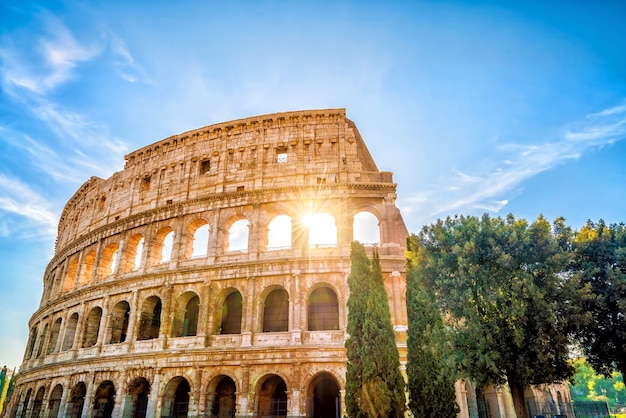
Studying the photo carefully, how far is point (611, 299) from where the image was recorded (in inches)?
539

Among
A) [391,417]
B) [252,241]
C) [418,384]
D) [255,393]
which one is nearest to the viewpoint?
[391,417]

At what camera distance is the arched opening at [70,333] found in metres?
25.0

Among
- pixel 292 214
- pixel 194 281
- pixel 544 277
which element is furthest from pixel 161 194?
pixel 544 277

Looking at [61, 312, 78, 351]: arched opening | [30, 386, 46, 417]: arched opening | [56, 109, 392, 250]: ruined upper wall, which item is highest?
[56, 109, 392, 250]: ruined upper wall

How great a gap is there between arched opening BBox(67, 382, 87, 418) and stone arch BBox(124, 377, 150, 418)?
12.3ft

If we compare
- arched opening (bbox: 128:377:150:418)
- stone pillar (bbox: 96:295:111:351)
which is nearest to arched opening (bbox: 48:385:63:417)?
stone pillar (bbox: 96:295:111:351)

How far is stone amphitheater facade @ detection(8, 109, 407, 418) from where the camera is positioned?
1933 cm

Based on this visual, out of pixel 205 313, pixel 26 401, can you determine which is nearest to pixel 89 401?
pixel 205 313

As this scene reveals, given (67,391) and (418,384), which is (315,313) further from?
(67,391)

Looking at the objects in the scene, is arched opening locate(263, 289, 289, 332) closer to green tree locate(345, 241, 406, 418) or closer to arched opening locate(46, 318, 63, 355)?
green tree locate(345, 241, 406, 418)

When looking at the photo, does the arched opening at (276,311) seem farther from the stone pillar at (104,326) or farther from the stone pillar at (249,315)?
the stone pillar at (104,326)

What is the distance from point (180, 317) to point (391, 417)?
500 inches

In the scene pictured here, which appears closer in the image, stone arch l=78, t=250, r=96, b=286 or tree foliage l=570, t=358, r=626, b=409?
stone arch l=78, t=250, r=96, b=286

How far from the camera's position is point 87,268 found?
2767 centimetres
